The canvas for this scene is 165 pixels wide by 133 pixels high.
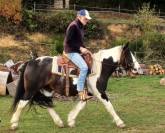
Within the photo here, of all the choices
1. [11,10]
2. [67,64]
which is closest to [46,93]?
[67,64]

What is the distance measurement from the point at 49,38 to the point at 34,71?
30.5 meters

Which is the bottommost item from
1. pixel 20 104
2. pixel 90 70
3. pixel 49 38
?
pixel 49 38

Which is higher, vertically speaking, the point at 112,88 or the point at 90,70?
the point at 90,70

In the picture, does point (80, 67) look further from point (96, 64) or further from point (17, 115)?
point (17, 115)

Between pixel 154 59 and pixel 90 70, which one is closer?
pixel 90 70

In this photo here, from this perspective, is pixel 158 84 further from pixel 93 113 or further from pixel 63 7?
pixel 63 7

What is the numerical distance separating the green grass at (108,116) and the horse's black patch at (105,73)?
86 cm

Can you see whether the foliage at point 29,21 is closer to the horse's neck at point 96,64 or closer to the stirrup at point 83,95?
the horse's neck at point 96,64

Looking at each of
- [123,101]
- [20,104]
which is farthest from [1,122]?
[123,101]

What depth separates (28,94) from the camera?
13.1m

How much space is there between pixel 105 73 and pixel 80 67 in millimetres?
667

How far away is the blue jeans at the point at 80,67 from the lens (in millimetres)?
12805

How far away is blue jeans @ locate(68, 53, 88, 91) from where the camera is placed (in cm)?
1280

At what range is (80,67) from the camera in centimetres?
1285
